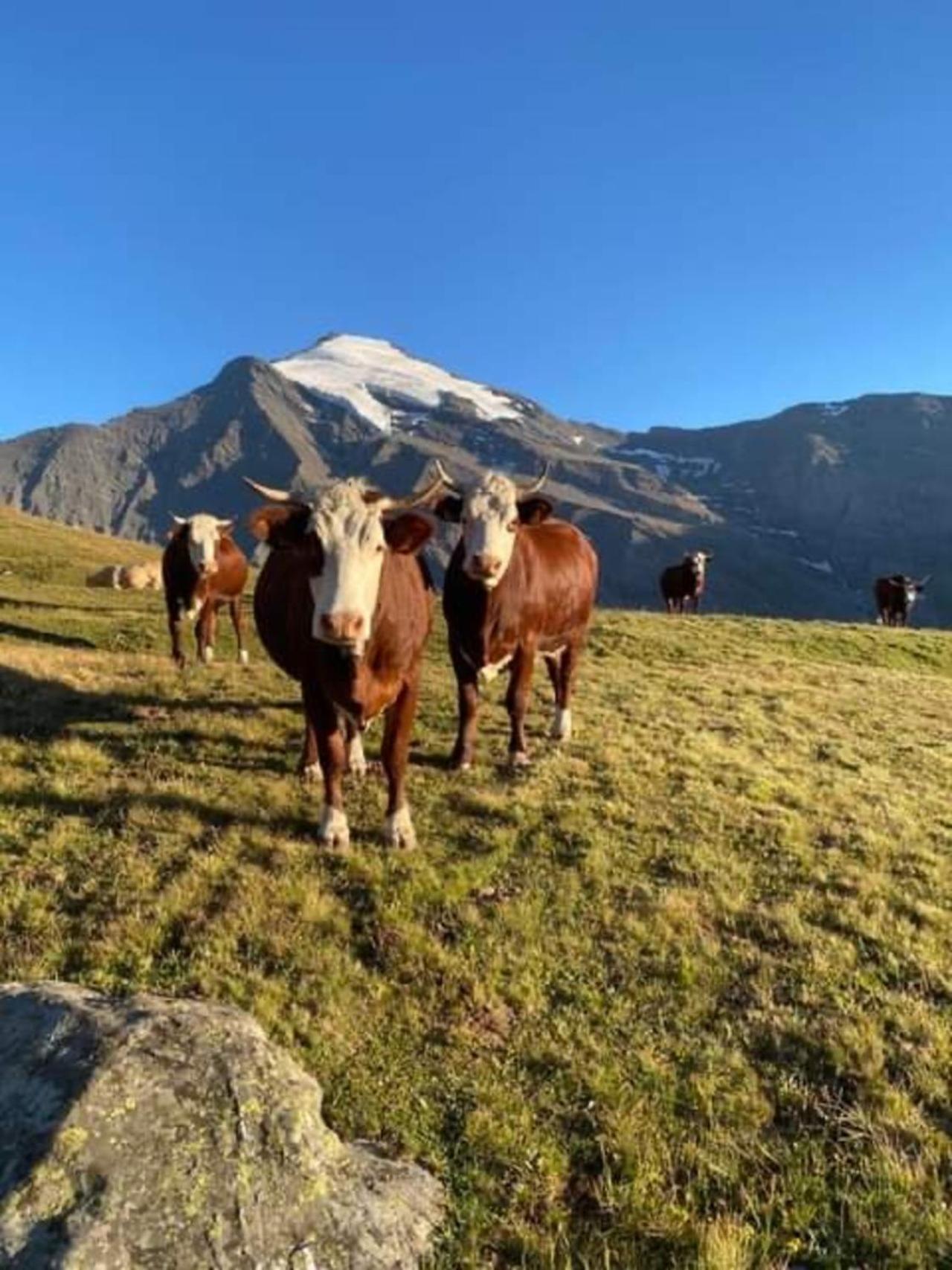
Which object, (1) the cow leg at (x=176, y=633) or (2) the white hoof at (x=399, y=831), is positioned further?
(1) the cow leg at (x=176, y=633)

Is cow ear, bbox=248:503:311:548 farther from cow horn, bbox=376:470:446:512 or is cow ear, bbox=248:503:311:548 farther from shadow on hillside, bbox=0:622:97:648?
shadow on hillside, bbox=0:622:97:648

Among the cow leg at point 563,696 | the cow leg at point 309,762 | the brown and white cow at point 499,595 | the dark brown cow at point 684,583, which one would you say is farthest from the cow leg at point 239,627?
the dark brown cow at point 684,583

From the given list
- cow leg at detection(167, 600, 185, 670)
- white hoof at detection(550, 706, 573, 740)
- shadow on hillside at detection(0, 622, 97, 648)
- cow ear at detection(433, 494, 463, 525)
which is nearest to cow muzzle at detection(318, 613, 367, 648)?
cow ear at detection(433, 494, 463, 525)

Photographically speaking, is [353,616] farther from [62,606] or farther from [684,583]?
[684,583]

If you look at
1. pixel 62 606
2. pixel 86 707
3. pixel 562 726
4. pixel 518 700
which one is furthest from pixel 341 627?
pixel 62 606

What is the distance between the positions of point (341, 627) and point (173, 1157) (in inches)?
160

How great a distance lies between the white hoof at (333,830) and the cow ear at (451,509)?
3476 millimetres

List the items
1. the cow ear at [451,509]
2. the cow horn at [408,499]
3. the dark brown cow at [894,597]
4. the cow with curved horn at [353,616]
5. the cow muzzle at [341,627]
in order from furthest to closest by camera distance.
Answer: the dark brown cow at [894,597]
the cow ear at [451,509]
the cow horn at [408,499]
the cow with curved horn at [353,616]
the cow muzzle at [341,627]

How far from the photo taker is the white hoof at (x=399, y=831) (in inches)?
359

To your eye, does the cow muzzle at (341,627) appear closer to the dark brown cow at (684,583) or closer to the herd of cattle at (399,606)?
the herd of cattle at (399,606)

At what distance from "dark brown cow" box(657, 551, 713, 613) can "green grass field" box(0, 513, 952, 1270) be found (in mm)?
25918

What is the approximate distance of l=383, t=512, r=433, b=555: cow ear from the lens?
870cm

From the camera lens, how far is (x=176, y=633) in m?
18.3

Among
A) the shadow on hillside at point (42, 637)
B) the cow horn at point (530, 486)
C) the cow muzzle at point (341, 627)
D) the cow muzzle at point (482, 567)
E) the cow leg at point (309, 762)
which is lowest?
the cow leg at point (309, 762)
